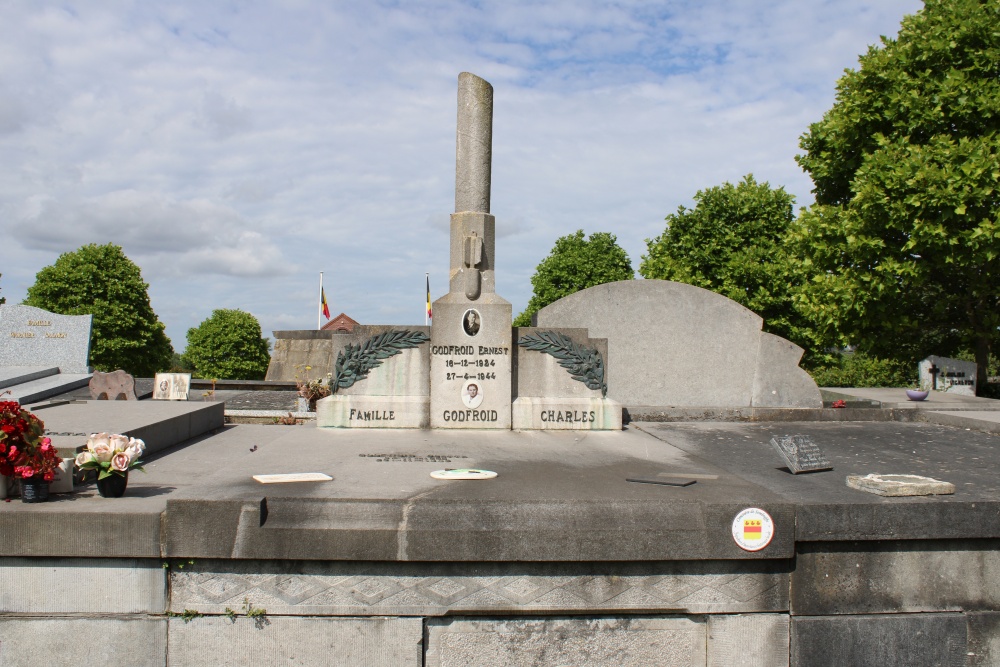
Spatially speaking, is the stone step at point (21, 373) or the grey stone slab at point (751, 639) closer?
the grey stone slab at point (751, 639)

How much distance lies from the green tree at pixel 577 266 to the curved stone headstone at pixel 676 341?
22.6 meters

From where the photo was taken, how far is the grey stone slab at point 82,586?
4.53 m

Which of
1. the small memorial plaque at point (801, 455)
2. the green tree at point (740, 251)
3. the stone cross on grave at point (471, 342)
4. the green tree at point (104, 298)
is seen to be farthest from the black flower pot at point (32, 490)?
the green tree at point (104, 298)

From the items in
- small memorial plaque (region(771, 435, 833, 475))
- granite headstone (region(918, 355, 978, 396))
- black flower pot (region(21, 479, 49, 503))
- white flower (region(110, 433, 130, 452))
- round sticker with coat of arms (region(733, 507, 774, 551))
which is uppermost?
granite headstone (region(918, 355, 978, 396))

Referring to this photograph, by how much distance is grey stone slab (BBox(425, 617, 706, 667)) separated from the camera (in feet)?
15.1

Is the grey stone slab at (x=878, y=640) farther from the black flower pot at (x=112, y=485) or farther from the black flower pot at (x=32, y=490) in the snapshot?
the black flower pot at (x=32, y=490)

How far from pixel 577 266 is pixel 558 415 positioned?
27.0 metres

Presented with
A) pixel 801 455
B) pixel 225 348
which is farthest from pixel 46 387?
pixel 225 348

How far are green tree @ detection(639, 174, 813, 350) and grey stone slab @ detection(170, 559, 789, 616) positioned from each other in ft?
55.8

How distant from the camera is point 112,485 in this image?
194 inches

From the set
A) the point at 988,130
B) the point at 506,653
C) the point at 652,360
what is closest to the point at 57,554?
the point at 506,653

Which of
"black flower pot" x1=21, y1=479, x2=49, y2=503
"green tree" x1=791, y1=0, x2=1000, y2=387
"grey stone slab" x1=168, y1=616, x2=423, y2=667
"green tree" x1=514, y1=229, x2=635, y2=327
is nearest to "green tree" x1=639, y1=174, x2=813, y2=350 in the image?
"green tree" x1=791, y1=0, x2=1000, y2=387

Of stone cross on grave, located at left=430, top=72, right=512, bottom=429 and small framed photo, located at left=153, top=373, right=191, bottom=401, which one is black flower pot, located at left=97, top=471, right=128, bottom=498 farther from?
small framed photo, located at left=153, top=373, right=191, bottom=401

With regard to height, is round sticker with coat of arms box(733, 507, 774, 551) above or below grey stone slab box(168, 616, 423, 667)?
above
